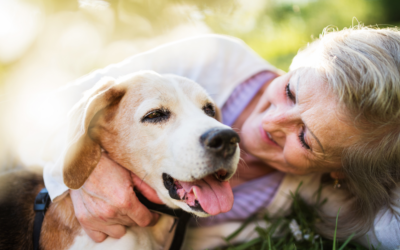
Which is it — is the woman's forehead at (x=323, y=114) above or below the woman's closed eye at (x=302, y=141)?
above

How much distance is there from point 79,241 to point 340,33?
10.00 ft

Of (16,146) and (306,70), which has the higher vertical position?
(306,70)

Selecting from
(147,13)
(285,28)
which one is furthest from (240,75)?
(285,28)

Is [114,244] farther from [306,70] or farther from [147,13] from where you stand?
[147,13]

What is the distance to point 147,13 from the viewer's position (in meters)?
7.34

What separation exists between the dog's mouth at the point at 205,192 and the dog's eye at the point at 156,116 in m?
0.43

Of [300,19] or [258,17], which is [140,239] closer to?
[258,17]

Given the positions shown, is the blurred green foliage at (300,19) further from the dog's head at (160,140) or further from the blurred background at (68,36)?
the dog's head at (160,140)

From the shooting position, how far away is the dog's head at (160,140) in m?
2.03

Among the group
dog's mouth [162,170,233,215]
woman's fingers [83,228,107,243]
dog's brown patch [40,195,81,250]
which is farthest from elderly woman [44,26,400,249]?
dog's mouth [162,170,233,215]

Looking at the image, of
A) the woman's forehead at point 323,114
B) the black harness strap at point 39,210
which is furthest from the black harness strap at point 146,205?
the woman's forehead at point 323,114

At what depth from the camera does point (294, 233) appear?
10.3 ft

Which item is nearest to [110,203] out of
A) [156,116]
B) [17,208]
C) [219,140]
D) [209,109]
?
[156,116]

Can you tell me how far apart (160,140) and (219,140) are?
0.50 metres
